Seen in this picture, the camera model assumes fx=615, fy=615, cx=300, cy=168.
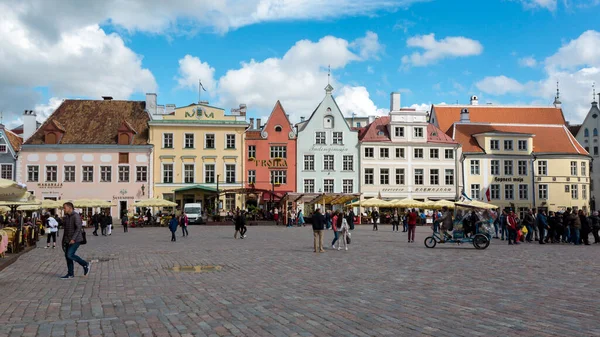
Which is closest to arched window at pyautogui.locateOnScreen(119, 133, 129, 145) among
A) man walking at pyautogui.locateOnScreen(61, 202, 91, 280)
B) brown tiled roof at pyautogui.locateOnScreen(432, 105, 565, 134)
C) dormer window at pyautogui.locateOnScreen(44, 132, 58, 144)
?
dormer window at pyautogui.locateOnScreen(44, 132, 58, 144)

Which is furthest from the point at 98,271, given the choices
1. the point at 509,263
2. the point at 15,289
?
the point at 509,263

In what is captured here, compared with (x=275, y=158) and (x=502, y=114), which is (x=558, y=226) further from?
(x=502, y=114)

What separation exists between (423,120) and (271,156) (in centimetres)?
1521

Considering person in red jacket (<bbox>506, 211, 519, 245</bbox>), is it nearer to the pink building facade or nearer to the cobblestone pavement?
the cobblestone pavement

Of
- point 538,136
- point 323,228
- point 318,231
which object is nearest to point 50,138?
point 323,228

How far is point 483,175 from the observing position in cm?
6022

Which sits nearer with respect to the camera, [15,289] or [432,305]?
[432,305]

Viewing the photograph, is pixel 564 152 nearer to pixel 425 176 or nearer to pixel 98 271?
pixel 425 176

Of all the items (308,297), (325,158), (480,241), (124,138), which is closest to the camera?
(308,297)

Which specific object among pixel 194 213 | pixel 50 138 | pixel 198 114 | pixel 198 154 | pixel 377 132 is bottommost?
pixel 194 213

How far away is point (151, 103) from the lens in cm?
5956

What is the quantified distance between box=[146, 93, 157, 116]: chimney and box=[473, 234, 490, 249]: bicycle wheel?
43332 millimetres

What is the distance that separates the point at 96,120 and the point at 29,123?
6.00 meters

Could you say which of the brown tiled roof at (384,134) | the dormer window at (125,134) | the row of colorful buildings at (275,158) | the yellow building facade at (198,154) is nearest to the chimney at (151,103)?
the row of colorful buildings at (275,158)
